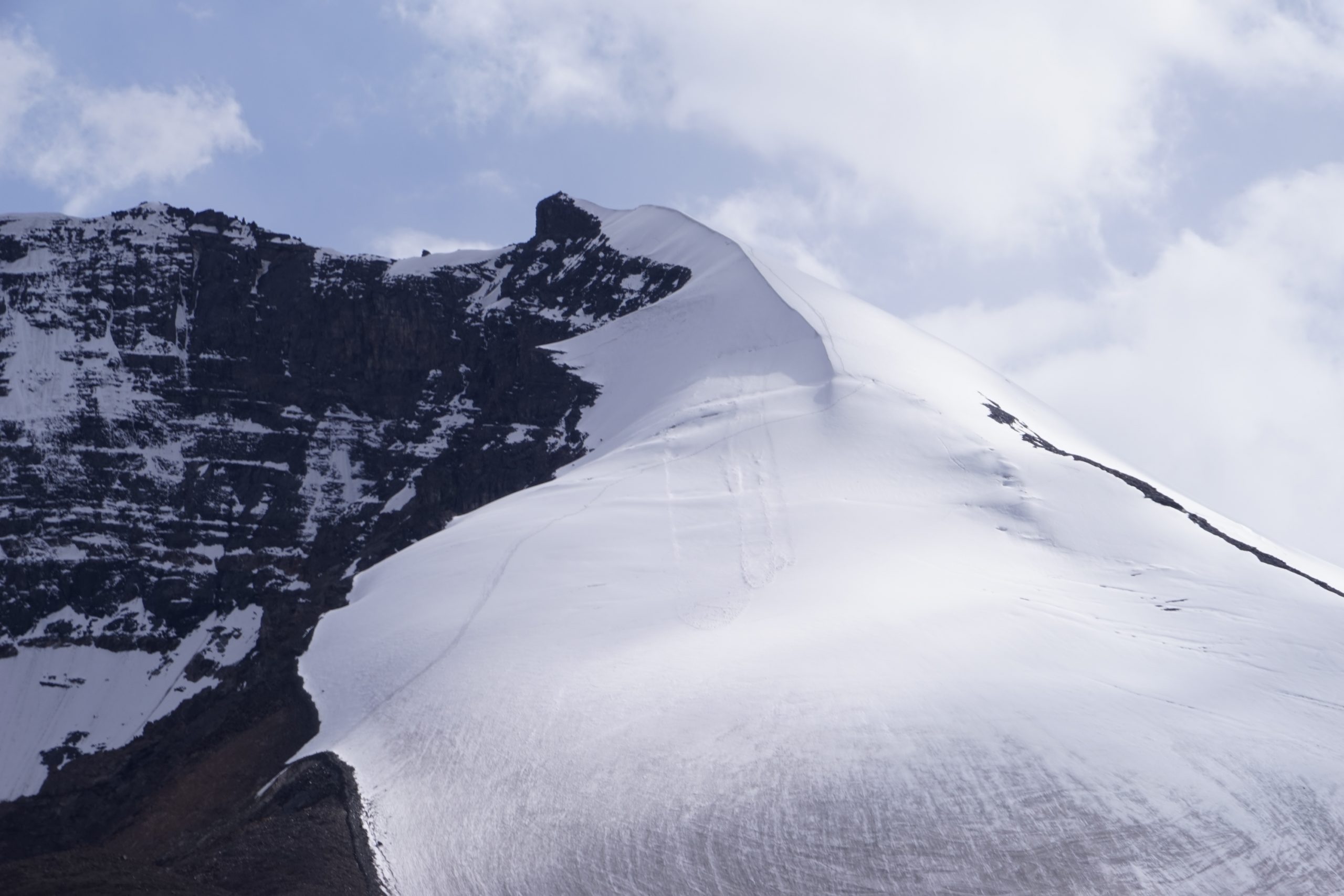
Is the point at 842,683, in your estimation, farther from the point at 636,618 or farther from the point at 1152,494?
the point at 1152,494

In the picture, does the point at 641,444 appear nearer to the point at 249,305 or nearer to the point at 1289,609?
the point at 1289,609

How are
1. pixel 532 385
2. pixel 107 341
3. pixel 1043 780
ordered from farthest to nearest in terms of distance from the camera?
pixel 107 341 < pixel 532 385 < pixel 1043 780

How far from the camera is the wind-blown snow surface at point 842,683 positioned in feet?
108

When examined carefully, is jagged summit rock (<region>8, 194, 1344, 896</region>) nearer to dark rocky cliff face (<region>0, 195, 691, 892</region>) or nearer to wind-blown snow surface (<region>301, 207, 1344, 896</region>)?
wind-blown snow surface (<region>301, 207, 1344, 896</region>)

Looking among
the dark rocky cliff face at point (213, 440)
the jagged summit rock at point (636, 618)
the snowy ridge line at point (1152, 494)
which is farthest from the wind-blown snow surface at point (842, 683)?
the dark rocky cliff face at point (213, 440)

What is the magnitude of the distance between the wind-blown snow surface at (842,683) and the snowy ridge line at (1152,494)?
1.17 metres

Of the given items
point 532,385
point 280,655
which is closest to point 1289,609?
point 280,655

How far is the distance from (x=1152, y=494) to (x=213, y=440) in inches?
2948

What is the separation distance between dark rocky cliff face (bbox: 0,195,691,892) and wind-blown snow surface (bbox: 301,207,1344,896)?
82.0 ft

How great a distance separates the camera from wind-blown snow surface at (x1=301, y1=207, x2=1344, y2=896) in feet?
108

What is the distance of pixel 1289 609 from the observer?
150ft

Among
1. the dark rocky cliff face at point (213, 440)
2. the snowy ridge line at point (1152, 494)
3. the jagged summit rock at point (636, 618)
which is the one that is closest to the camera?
the jagged summit rock at point (636, 618)

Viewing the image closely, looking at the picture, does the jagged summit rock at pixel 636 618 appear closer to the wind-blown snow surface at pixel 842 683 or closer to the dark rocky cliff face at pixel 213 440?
the wind-blown snow surface at pixel 842 683

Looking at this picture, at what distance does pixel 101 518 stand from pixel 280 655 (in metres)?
34.3
